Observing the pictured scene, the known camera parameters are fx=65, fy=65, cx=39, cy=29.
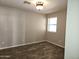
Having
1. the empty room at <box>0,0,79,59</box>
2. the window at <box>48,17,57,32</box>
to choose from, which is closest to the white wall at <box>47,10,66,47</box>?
the empty room at <box>0,0,79,59</box>

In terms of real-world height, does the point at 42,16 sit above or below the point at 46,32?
above

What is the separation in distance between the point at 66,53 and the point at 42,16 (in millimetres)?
4901

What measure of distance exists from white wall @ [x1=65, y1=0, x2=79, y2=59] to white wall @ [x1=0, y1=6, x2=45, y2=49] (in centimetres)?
366

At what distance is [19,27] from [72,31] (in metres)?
3.81

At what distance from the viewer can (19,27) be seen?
14.1ft

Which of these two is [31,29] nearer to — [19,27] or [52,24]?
[19,27]

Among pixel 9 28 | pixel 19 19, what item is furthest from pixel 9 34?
pixel 19 19

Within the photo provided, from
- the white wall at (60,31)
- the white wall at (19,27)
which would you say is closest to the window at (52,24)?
the white wall at (60,31)

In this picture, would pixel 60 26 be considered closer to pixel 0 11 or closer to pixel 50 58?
pixel 50 58

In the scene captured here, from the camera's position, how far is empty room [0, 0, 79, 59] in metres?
3.07

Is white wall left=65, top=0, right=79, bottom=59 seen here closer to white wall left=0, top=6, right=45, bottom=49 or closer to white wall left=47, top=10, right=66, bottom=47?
white wall left=47, top=10, right=66, bottom=47

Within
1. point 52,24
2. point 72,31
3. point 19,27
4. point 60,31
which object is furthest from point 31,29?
point 72,31

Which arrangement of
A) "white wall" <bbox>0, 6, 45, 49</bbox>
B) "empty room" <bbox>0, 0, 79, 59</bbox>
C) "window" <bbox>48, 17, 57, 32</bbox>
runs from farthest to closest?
"window" <bbox>48, 17, 57, 32</bbox>
"white wall" <bbox>0, 6, 45, 49</bbox>
"empty room" <bbox>0, 0, 79, 59</bbox>

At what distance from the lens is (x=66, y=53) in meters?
0.97
